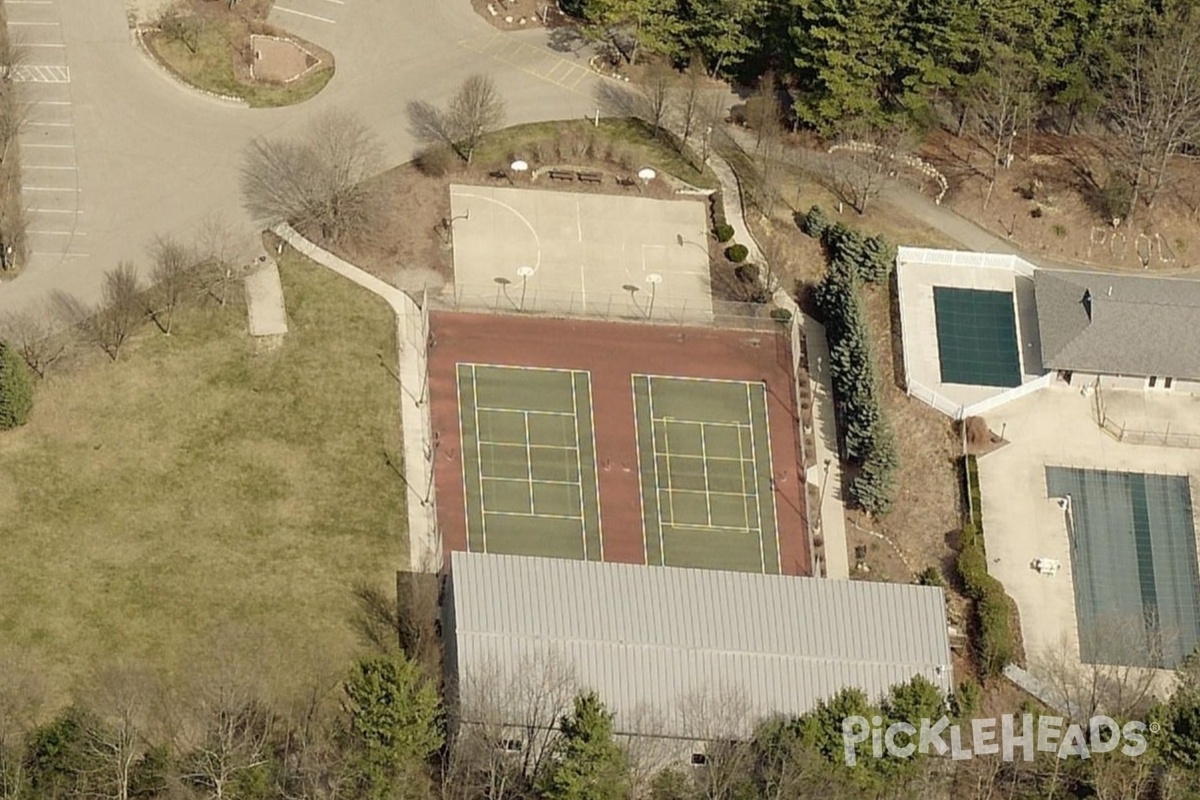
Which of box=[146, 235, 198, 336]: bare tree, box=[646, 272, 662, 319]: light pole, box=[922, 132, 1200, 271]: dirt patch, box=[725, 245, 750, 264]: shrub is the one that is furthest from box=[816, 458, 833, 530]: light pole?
box=[146, 235, 198, 336]: bare tree

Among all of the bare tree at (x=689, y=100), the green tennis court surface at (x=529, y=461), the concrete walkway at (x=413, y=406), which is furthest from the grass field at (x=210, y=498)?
the bare tree at (x=689, y=100)

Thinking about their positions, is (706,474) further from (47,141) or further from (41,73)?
(41,73)

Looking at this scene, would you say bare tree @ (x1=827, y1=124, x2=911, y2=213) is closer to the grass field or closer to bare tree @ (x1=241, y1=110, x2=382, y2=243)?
bare tree @ (x1=241, y1=110, x2=382, y2=243)

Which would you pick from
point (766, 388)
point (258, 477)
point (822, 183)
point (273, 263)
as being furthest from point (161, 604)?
point (822, 183)

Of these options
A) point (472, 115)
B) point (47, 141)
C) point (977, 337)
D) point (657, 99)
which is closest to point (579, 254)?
point (472, 115)

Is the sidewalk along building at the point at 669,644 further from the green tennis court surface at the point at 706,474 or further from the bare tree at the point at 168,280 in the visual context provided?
the bare tree at the point at 168,280

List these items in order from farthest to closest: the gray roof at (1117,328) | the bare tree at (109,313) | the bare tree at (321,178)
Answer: the bare tree at (321,178), the gray roof at (1117,328), the bare tree at (109,313)

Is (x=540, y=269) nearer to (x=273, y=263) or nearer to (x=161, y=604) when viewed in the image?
(x=273, y=263)
